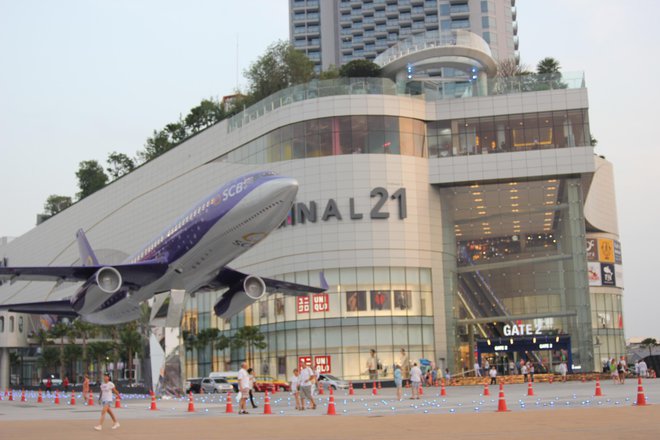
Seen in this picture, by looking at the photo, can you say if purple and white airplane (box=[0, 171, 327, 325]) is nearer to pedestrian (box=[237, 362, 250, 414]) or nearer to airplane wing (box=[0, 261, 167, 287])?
airplane wing (box=[0, 261, 167, 287])

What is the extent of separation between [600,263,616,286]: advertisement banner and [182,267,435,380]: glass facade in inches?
1559

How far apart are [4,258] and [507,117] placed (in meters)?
99.6

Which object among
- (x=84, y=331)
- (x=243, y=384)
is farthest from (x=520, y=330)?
(x=84, y=331)

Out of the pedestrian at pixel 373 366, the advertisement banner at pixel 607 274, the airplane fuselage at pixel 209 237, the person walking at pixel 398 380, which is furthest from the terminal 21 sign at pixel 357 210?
Answer: the advertisement banner at pixel 607 274

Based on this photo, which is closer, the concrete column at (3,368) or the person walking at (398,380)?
the person walking at (398,380)

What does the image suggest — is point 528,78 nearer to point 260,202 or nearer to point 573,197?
point 573,197

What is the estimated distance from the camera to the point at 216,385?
2331 inches

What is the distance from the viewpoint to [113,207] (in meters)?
101

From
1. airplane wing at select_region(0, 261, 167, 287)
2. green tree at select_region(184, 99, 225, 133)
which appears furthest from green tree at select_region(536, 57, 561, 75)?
airplane wing at select_region(0, 261, 167, 287)

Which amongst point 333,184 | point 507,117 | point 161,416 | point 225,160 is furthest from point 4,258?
point 161,416

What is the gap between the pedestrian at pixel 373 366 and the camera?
6762 cm

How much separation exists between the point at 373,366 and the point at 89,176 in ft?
303

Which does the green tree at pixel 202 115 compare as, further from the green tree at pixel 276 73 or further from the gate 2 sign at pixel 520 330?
the gate 2 sign at pixel 520 330

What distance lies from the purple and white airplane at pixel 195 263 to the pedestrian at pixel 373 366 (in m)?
23.4
